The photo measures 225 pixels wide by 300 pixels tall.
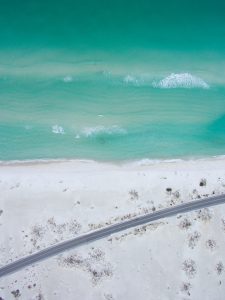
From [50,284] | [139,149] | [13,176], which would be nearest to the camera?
[50,284]

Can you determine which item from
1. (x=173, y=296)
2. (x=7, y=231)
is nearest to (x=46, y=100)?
(x=7, y=231)

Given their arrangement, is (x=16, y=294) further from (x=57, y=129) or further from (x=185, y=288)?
(x=57, y=129)

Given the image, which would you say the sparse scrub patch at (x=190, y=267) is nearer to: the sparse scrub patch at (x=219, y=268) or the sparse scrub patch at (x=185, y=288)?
the sparse scrub patch at (x=185, y=288)

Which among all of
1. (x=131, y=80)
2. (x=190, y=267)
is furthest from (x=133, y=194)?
(x=131, y=80)

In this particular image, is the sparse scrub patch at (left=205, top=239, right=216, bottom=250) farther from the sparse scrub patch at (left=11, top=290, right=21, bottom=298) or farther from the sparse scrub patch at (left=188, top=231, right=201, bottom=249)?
the sparse scrub patch at (left=11, top=290, right=21, bottom=298)

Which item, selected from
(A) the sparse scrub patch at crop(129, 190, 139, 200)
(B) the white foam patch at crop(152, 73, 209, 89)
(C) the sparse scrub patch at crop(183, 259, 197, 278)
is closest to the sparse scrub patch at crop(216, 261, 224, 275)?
(C) the sparse scrub patch at crop(183, 259, 197, 278)

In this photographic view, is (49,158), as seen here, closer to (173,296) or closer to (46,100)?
(46,100)
